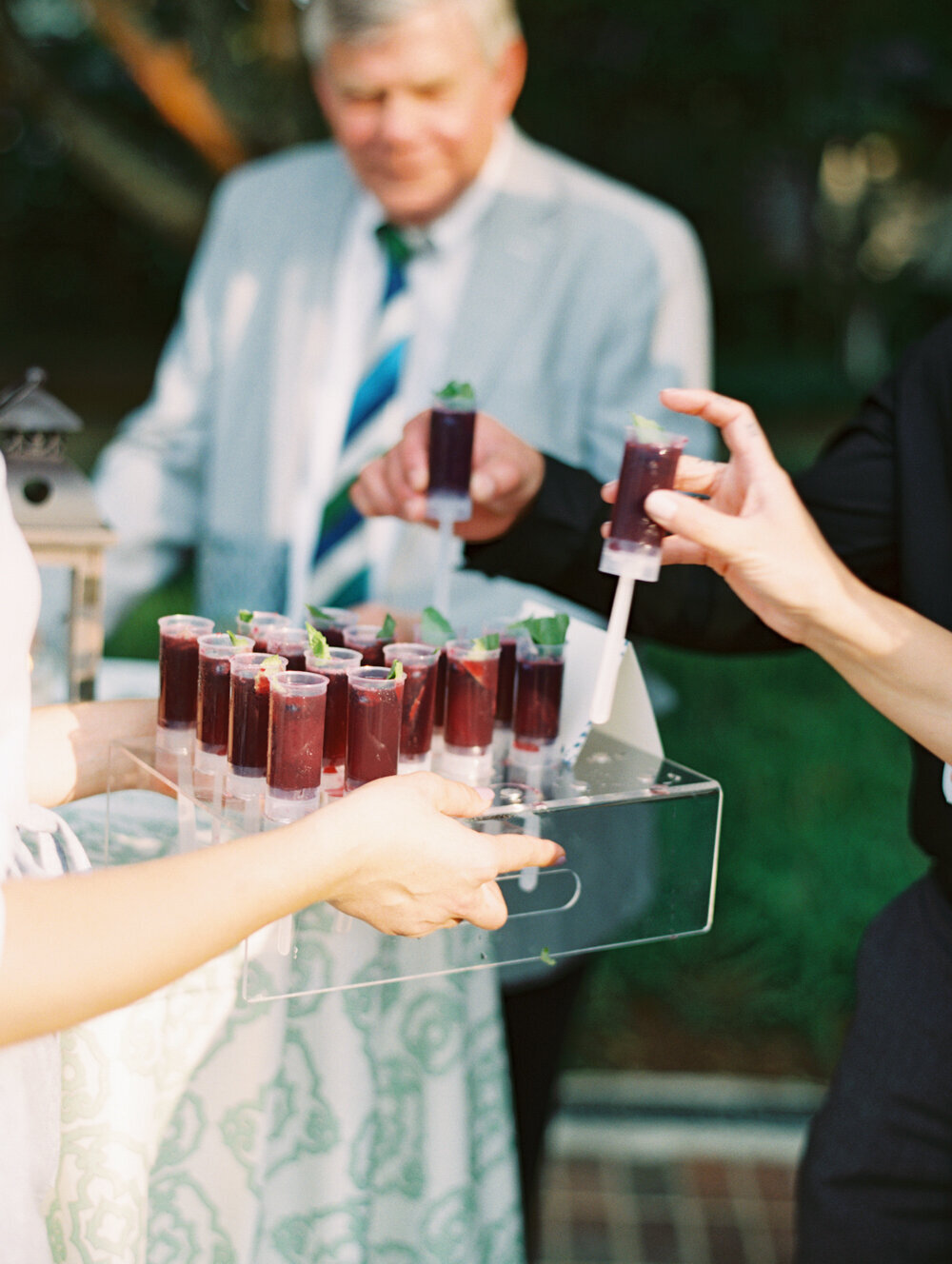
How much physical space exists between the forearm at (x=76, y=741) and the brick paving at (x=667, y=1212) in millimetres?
1686

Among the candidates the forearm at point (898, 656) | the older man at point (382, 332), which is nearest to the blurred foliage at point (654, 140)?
the older man at point (382, 332)

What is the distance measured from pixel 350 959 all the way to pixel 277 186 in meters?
1.80

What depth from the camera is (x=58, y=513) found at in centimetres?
164

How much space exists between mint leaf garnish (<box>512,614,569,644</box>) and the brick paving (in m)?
1.69

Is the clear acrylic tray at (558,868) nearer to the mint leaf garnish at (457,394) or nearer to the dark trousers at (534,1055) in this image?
the mint leaf garnish at (457,394)

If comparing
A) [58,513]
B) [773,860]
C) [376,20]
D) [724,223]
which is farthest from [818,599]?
[724,223]

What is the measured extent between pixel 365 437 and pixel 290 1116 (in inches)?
54.0

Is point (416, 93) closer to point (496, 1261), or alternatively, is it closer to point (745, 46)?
point (496, 1261)

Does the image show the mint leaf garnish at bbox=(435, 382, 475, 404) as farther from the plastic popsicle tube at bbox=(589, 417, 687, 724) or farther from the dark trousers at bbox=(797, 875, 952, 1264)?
the dark trousers at bbox=(797, 875, 952, 1264)

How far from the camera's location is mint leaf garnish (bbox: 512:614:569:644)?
1.48m

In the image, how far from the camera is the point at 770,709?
4461 mm

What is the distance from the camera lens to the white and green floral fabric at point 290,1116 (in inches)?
51.7

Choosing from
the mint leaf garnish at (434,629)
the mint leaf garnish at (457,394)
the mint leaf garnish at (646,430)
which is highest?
the mint leaf garnish at (457,394)

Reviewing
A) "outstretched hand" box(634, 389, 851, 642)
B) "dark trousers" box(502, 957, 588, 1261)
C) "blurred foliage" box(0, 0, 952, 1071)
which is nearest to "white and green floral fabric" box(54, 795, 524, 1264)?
"outstretched hand" box(634, 389, 851, 642)
